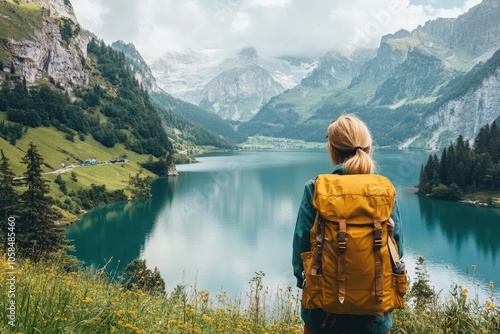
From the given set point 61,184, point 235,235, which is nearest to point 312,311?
point 235,235

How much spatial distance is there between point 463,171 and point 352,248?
118m

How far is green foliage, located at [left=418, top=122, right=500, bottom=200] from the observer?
338 ft

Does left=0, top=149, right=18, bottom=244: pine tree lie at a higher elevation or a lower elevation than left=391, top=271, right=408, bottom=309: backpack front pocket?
lower

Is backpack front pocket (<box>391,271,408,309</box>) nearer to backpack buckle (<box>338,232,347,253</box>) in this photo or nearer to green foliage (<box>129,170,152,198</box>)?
backpack buckle (<box>338,232,347,253</box>)

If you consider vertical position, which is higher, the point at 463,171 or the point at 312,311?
the point at 312,311

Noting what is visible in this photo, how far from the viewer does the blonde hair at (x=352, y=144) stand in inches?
181

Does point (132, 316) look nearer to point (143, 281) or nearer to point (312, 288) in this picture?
point (312, 288)

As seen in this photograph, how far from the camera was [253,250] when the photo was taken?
57.7 meters

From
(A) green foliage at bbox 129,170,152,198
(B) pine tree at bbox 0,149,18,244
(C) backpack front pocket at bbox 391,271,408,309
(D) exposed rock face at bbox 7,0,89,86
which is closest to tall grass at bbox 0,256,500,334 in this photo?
(C) backpack front pocket at bbox 391,271,408,309

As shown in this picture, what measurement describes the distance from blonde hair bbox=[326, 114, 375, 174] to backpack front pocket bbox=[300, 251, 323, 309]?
1.17m

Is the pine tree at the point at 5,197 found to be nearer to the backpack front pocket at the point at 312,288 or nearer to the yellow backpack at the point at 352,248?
the backpack front pocket at the point at 312,288

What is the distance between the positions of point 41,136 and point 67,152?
10.0 meters

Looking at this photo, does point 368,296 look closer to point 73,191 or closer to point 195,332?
point 195,332

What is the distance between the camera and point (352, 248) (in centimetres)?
407
